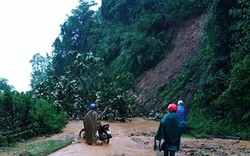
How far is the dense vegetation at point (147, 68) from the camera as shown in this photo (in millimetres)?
18000

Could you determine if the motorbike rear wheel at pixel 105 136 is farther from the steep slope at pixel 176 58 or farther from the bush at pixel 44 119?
the steep slope at pixel 176 58

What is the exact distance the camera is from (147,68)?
35.4 m

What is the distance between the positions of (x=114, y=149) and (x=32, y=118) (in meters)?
7.34

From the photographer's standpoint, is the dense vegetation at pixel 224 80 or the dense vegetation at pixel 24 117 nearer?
the dense vegetation at pixel 24 117

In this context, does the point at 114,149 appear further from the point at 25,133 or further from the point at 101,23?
the point at 101,23

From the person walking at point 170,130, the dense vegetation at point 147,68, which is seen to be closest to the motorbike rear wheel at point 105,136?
the person walking at point 170,130

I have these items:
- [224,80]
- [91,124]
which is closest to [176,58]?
[224,80]

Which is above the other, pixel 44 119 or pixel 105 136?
pixel 44 119

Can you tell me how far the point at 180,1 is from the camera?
110 ft

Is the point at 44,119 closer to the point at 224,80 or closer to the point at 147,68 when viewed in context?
the point at 224,80

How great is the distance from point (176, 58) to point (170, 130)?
80.2ft

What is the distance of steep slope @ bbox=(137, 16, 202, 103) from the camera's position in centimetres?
3042

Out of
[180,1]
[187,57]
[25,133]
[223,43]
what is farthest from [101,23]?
[25,133]

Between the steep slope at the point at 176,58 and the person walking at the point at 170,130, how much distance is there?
21.8m
